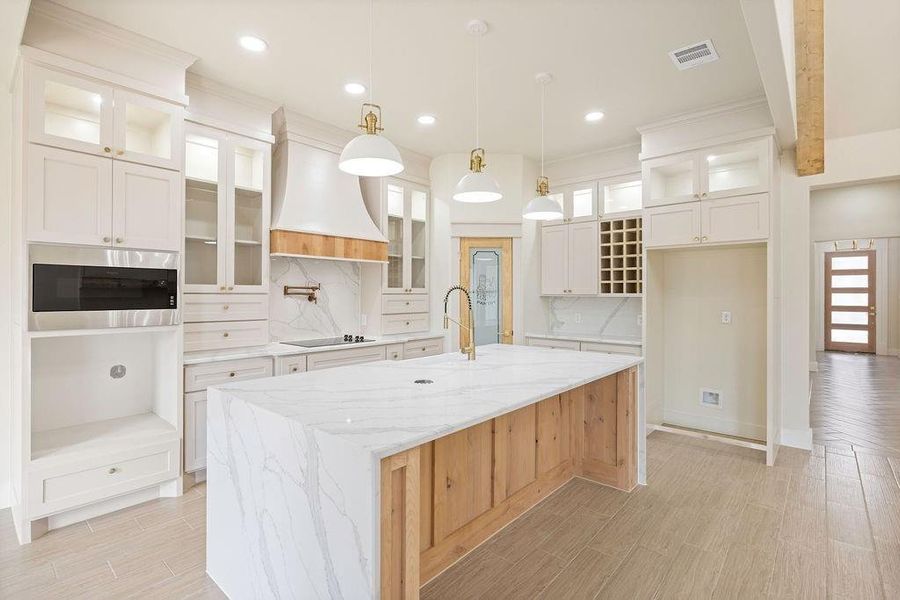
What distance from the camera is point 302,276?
438 cm

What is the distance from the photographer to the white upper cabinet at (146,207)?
2736 mm

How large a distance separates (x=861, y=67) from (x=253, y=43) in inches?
172

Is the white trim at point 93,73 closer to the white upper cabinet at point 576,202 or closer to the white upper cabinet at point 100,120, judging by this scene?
the white upper cabinet at point 100,120

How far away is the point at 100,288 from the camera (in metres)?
2.68

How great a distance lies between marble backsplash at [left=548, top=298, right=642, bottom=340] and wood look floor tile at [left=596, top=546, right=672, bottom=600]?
2.88 meters

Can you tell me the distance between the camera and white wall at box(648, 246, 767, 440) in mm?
4141

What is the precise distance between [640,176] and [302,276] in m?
3.56

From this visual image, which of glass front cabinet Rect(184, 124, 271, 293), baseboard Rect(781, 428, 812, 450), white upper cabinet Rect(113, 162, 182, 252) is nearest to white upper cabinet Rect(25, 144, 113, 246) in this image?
white upper cabinet Rect(113, 162, 182, 252)

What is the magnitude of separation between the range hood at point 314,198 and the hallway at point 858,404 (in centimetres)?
465

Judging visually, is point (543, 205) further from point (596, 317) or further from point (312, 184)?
point (596, 317)

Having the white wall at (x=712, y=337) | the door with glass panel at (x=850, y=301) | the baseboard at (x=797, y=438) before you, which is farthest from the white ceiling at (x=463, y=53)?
the door with glass panel at (x=850, y=301)

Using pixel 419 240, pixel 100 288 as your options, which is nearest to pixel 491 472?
pixel 100 288

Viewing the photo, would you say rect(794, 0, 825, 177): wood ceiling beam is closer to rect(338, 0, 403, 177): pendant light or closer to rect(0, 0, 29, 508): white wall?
rect(338, 0, 403, 177): pendant light

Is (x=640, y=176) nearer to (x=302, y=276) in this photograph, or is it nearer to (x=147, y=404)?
(x=302, y=276)
